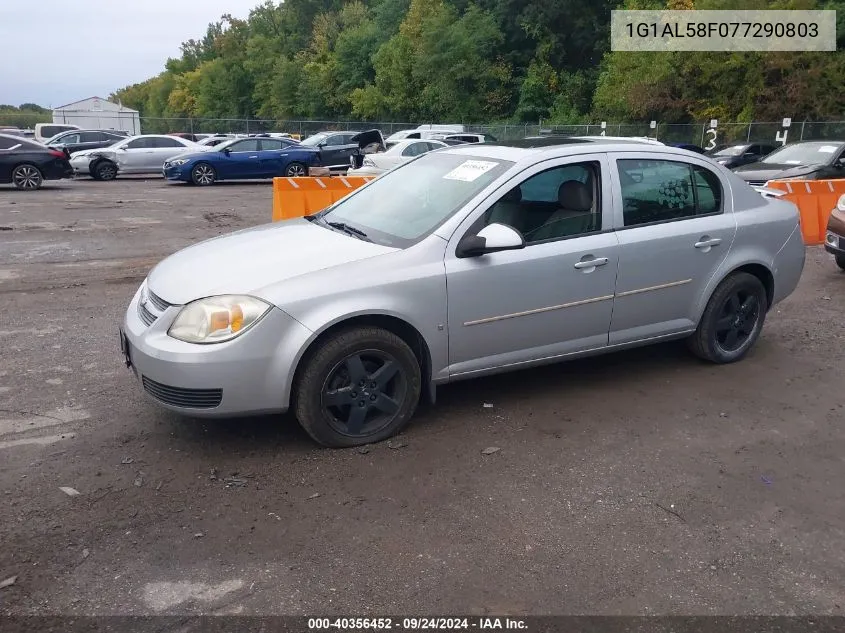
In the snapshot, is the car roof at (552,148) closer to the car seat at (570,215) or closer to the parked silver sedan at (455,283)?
the parked silver sedan at (455,283)

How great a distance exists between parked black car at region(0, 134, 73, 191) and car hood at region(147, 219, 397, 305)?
1608 centimetres

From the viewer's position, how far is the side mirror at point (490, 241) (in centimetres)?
420

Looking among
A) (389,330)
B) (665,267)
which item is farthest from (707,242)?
(389,330)

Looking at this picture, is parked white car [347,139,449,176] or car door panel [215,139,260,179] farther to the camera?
car door panel [215,139,260,179]

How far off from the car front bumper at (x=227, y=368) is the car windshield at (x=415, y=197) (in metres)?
0.93

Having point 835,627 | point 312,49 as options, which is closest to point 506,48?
point 312,49

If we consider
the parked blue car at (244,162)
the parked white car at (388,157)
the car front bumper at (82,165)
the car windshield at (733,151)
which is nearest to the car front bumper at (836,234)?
the parked white car at (388,157)

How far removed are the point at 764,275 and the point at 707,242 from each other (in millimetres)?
786

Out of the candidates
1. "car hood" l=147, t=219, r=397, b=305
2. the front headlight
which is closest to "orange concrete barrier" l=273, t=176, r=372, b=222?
"car hood" l=147, t=219, r=397, b=305

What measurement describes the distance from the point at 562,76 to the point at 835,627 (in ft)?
159

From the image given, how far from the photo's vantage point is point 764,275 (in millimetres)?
5609

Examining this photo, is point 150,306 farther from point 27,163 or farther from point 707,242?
point 27,163

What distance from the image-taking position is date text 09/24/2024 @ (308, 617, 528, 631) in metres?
2.77

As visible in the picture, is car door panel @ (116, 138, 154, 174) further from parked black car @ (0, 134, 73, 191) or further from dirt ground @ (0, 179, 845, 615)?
dirt ground @ (0, 179, 845, 615)
